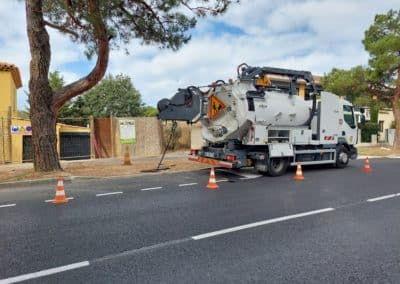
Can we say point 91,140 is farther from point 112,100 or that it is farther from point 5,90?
point 112,100

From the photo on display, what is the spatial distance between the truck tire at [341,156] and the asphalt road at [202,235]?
4.58m

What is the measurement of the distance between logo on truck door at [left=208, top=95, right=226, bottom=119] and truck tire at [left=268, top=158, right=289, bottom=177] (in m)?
2.36

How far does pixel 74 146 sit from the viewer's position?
18.2 m

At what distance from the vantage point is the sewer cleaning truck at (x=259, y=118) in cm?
1134

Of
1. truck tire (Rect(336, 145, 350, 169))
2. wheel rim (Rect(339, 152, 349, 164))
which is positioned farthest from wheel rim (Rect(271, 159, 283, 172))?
wheel rim (Rect(339, 152, 349, 164))

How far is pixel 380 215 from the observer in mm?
6617

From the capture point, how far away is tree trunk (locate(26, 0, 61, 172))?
450 inches

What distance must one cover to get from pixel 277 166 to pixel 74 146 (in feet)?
35.8

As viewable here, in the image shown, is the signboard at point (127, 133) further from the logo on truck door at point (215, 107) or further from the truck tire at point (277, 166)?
the truck tire at point (277, 166)

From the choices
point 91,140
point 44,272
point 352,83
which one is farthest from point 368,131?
A: point 44,272

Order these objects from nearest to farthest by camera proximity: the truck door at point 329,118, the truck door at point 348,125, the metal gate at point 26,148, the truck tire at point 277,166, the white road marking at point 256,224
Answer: the white road marking at point 256,224 < the truck tire at point 277,166 < the truck door at point 329,118 < the truck door at point 348,125 < the metal gate at point 26,148

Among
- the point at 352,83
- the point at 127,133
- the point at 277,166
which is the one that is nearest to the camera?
the point at 277,166

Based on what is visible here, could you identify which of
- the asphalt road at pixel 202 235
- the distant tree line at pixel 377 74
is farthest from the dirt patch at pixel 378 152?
the asphalt road at pixel 202 235

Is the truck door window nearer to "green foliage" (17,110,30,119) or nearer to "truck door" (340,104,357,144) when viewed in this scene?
"truck door" (340,104,357,144)
